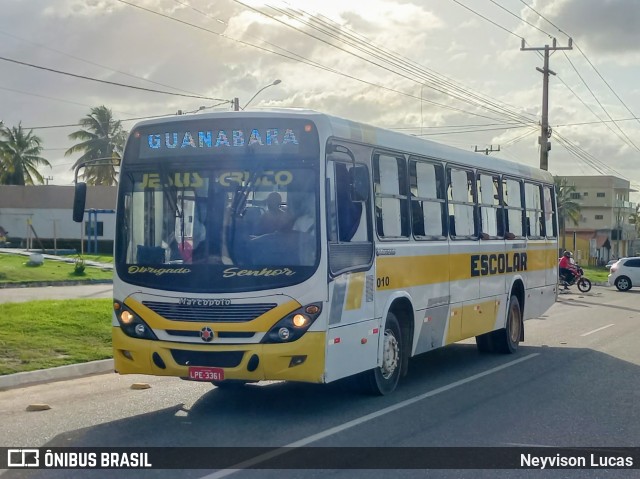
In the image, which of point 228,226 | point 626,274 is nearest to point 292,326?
point 228,226

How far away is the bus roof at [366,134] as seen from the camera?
10000 mm

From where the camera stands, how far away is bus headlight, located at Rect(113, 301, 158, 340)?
989 centimetres

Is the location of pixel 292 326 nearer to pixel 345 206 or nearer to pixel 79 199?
pixel 345 206

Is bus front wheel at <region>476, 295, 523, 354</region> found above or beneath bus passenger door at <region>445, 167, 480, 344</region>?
beneath

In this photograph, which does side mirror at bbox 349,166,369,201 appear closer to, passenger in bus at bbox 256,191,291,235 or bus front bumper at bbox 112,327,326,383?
passenger in bus at bbox 256,191,291,235

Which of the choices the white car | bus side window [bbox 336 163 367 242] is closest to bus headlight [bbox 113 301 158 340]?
bus side window [bbox 336 163 367 242]

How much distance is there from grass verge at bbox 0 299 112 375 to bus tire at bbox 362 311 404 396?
490 centimetres

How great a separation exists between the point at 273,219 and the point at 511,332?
25.5 ft

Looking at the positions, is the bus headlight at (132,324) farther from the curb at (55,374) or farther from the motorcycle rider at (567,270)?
the motorcycle rider at (567,270)

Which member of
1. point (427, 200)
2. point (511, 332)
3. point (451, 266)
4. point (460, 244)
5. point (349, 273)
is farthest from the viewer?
point (511, 332)

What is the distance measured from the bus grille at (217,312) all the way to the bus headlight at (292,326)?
20 cm

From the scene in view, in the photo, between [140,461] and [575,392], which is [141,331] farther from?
[575,392]

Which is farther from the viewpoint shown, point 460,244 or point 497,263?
point 497,263

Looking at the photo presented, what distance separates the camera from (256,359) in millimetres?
9461
